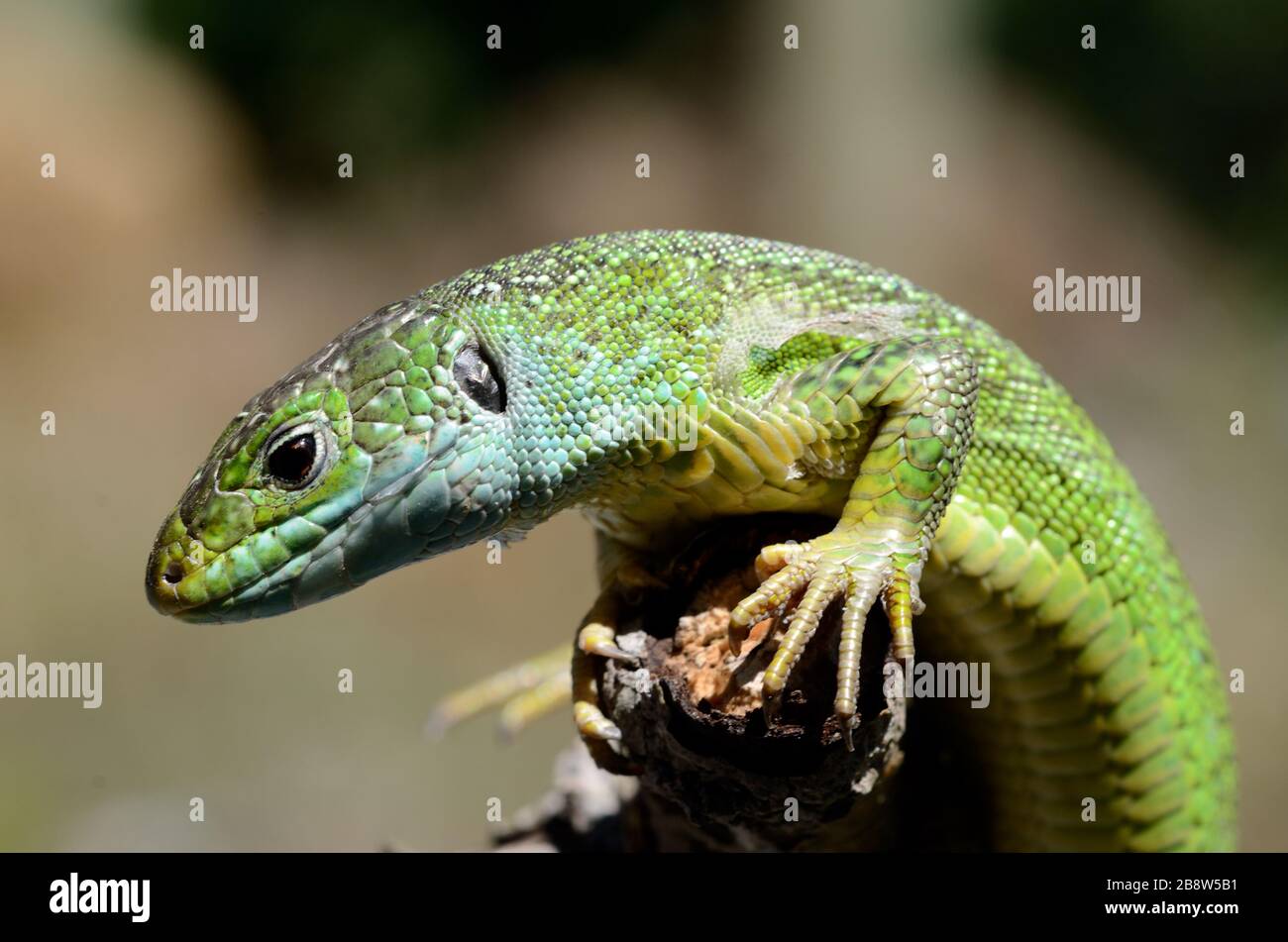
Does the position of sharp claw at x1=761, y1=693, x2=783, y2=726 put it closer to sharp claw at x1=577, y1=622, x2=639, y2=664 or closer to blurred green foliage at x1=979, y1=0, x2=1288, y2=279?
sharp claw at x1=577, y1=622, x2=639, y2=664

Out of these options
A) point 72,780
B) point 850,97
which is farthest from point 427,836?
point 850,97

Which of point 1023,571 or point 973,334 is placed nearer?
point 1023,571

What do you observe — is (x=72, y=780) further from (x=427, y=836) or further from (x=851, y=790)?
(x=851, y=790)

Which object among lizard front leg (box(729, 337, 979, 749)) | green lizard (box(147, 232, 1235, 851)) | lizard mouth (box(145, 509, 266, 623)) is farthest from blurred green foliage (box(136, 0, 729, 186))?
lizard mouth (box(145, 509, 266, 623))

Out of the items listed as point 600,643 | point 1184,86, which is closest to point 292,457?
point 600,643

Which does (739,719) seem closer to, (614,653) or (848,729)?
(848,729)

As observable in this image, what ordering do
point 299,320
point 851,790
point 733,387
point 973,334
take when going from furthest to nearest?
point 299,320
point 973,334
point 733,387
point 851,790
